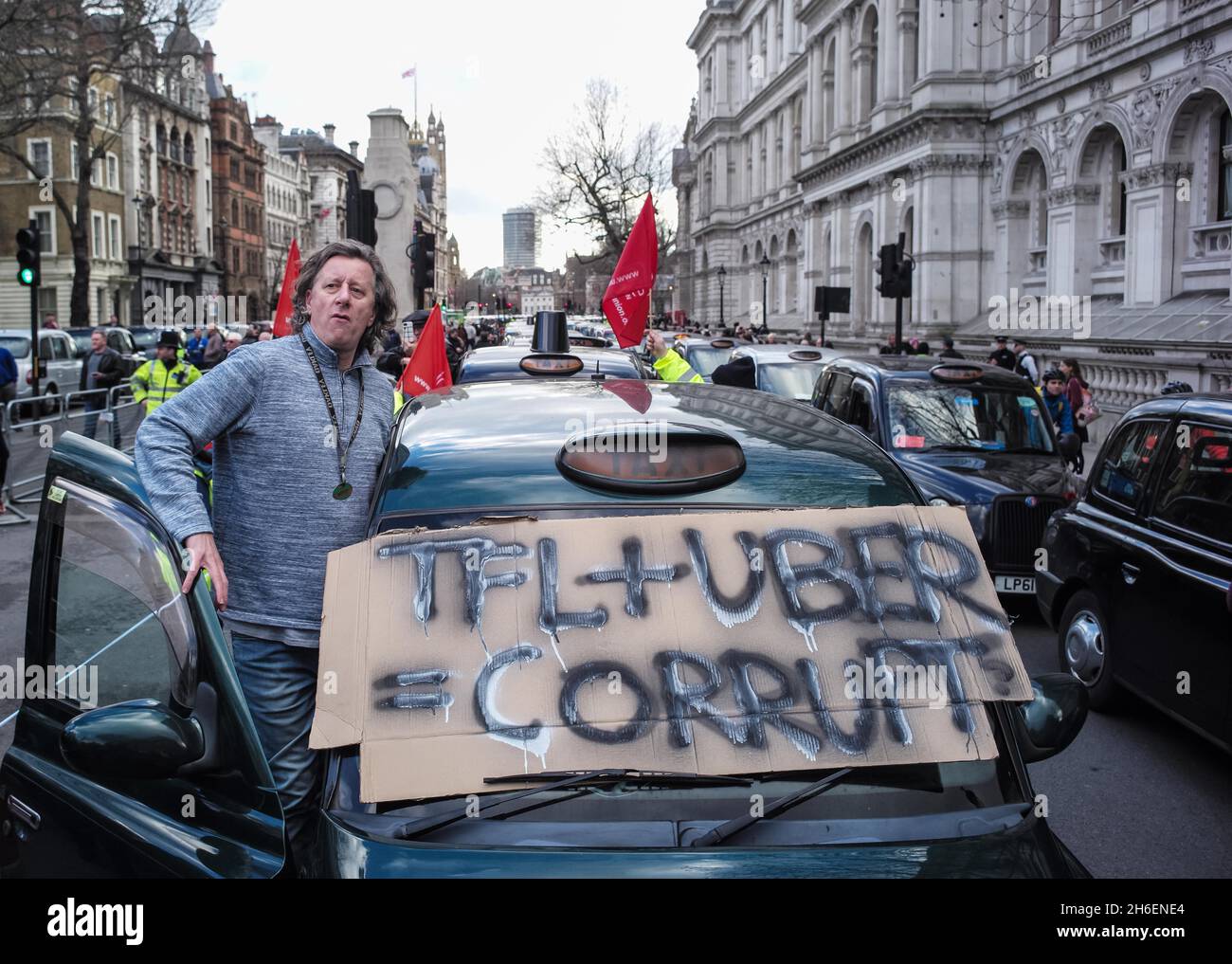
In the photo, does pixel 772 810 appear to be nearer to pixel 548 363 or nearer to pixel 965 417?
pixel 548 363

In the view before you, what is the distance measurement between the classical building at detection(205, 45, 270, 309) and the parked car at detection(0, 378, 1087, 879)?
8172 centimetres

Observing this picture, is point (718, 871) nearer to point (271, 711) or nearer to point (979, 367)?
point (271, 711)

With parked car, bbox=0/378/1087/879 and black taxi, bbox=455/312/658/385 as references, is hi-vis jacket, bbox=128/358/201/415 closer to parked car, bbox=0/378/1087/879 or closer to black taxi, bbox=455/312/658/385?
black taxi, bbox=455/312/658/385

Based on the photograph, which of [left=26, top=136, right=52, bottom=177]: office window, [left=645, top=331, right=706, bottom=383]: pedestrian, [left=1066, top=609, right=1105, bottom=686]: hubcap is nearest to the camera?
[left=1066, top=609, right=1105, bottom=686]: hubcap

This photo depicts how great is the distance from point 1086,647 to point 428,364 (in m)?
4.92

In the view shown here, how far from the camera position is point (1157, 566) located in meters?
6.16

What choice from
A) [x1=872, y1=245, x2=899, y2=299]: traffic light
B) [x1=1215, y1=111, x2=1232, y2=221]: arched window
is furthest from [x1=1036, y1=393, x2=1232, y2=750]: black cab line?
[x1=1215, y1=111, x2=1232, y2=221]: arched window

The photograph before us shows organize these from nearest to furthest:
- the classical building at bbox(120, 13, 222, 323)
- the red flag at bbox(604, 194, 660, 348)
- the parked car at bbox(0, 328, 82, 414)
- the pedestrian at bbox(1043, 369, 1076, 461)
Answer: the red flag at bbox(604, 194, 660, 348), the pedestrian at bbox(1043, 369, 1076, 461), the parked car at bbox(0, 328, 82, 414), the classical building at bbox(120, 13, 222, 323)

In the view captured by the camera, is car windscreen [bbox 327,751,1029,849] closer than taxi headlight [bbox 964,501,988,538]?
Yes

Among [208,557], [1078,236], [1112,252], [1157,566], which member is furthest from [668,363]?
[1078,236]

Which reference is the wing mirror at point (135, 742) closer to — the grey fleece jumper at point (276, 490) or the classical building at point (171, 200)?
the grey fleece jumper at point (276, 490)

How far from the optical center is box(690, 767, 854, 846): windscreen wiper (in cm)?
223

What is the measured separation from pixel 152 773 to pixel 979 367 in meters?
9.56

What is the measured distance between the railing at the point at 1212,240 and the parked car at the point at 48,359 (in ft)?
80.5
